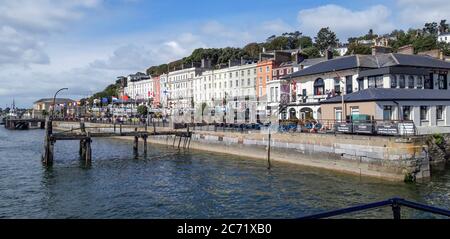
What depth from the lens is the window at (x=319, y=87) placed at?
1830 inches

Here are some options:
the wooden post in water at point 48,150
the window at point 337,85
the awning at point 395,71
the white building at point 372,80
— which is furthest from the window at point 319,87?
the wooden post in water at point 48,150

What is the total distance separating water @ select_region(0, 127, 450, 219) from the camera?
19250mm

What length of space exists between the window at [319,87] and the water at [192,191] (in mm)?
15894

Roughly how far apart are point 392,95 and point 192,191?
2082 centimetres

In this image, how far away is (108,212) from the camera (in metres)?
19.2

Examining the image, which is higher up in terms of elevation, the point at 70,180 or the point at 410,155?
the point at 410,155

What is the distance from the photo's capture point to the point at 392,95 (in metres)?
35.4

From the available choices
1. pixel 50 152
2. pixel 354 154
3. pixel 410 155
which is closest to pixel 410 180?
pixel 410 155

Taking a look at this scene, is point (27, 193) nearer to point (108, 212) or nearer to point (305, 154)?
point (108, 212)

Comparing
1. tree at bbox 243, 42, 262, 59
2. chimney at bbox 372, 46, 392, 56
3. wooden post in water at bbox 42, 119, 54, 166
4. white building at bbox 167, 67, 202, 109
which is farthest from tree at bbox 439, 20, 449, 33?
wooden post in water at bbox 42, 119, 54, 166

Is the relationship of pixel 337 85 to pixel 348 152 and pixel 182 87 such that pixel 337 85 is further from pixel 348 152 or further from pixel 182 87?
pixel 182 87

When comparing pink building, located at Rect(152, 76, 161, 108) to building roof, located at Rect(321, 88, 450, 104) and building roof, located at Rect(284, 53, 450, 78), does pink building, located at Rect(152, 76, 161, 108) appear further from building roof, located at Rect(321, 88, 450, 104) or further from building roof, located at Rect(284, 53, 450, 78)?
building roof, located at Rect(321, 88, 450, 104)

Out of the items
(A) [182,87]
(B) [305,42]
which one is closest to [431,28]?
(B) [305,42]
